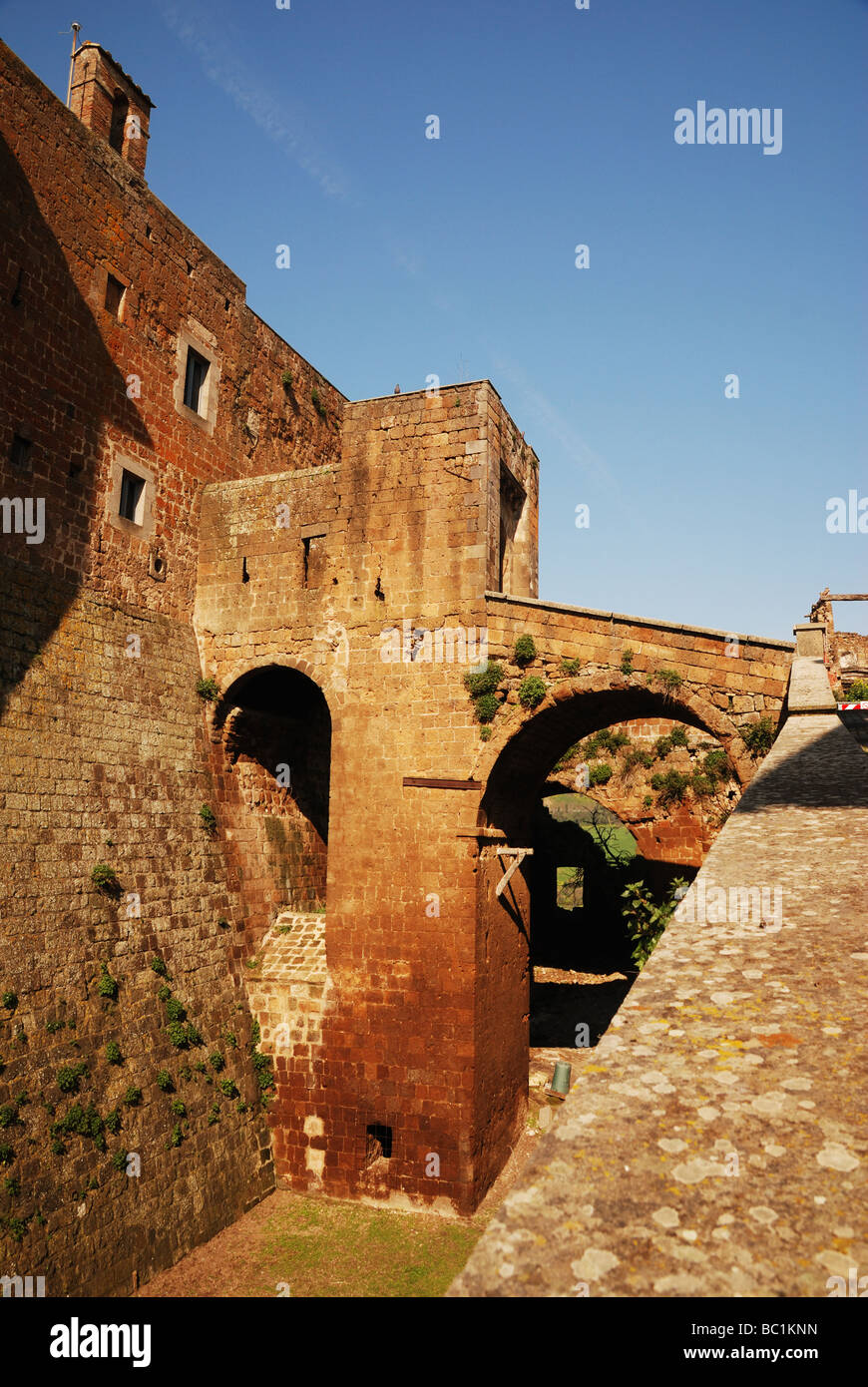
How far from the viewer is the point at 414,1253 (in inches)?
395

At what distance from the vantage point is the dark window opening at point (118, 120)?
13.5 m

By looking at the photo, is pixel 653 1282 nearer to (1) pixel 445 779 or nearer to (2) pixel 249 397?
(1) pixel 445 779

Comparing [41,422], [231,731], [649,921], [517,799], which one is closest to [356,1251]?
[517,799]

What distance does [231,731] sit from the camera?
13.8 m

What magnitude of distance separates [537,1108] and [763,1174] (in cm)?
1276

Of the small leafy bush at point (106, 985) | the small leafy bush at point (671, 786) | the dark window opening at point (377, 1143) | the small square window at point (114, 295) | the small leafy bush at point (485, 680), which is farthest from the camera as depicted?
the small leafy bush at point (671, 786)

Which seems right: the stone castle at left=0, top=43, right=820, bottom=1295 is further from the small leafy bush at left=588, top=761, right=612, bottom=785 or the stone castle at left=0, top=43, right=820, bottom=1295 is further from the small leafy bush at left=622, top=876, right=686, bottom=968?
the small leafy bush at left=588, top=761, right=612, bottom=785

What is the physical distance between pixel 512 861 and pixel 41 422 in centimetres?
925

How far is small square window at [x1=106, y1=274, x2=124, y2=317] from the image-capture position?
12.6 metres

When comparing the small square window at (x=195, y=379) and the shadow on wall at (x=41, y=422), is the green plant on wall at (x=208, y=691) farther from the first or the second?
the small square window at (x=195, y=379)

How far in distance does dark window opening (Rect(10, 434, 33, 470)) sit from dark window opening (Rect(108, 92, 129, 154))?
606 cm

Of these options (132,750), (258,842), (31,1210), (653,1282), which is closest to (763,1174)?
(653,1282)

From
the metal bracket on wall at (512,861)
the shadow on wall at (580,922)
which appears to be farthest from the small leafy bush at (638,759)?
the metal bracket on wall at (512,861)
